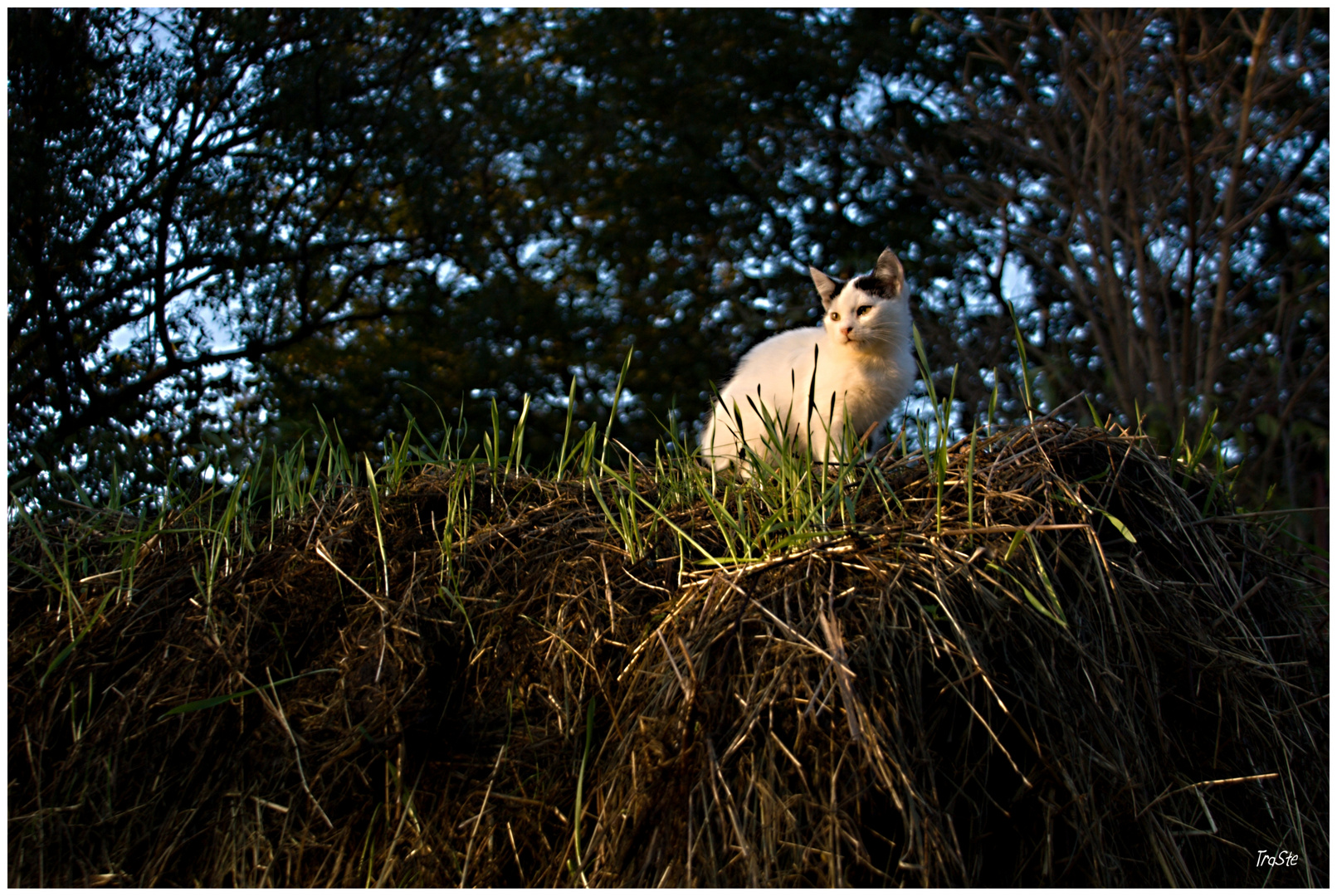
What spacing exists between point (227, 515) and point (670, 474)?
3.21ft

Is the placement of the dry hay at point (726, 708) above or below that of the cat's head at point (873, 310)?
below

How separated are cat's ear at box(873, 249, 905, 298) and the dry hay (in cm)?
129

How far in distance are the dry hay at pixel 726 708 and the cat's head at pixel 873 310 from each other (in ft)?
3.67

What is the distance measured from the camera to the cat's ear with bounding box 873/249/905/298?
10.3ft

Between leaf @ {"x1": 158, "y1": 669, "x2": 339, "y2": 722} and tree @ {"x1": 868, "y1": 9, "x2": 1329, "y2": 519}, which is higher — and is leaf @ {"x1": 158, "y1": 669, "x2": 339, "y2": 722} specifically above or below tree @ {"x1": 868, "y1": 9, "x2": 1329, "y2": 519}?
below

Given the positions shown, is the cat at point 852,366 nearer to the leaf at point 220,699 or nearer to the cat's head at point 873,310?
the cat's head at point 873,310

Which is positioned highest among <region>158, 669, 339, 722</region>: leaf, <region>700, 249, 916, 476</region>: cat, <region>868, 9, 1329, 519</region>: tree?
<region>868, 9, 1329, 519</region>: tree

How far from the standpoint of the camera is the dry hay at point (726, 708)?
1.44 m

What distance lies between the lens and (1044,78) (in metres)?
6.54

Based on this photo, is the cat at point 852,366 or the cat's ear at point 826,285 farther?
the cat's ear at point 826,285

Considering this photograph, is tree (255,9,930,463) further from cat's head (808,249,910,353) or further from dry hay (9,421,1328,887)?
dry hay (9,421,1328,887)

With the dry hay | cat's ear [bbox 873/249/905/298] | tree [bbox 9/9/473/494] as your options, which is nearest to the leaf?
the dry hay

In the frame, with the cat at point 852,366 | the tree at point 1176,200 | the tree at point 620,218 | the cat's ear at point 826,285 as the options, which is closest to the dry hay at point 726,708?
the cat at point 852,366

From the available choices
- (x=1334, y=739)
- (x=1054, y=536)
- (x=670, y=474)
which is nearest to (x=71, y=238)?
(x=670, y=474)
